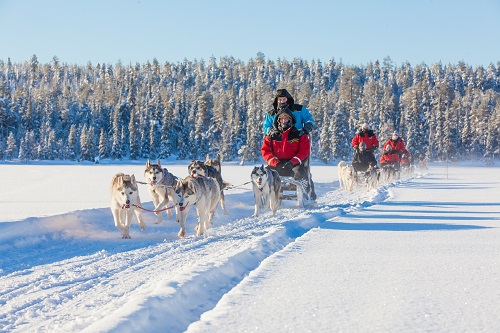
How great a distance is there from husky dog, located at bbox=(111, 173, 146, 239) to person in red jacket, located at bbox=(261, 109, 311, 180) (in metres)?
3.95

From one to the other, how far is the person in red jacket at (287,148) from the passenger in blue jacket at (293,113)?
160 mm

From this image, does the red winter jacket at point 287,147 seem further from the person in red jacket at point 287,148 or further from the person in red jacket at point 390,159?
the person in red jacket at point 390,159

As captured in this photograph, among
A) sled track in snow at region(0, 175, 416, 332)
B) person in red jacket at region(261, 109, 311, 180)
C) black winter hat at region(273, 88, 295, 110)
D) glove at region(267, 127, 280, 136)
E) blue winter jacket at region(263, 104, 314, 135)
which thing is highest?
black winter hat at region(273, 88, 295, 110)

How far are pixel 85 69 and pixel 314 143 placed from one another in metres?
122

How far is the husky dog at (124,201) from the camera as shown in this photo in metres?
7.07

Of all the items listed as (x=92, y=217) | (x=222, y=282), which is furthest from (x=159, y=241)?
(x=222, y=282)

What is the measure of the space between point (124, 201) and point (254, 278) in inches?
142

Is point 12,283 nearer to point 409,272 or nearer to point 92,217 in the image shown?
point 409,272

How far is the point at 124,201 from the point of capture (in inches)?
275

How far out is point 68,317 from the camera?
3342mm

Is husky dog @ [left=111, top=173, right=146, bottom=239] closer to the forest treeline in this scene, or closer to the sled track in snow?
the sled track in snow

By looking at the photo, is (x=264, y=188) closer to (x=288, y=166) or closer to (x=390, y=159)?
(x=288, y=166)

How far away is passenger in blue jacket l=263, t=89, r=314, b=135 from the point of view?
10805mm

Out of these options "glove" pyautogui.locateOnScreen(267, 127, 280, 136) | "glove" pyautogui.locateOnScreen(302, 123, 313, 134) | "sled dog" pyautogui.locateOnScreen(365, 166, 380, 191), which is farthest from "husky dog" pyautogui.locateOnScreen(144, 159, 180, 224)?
"sled dog" pyautogui.locateOnScreen(365, 166, 380, 191)
